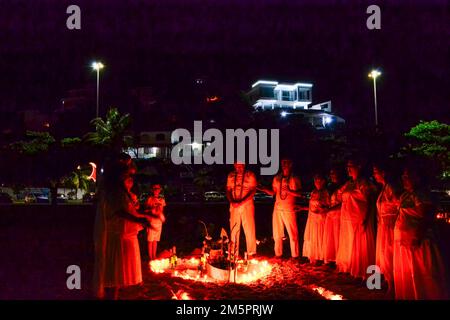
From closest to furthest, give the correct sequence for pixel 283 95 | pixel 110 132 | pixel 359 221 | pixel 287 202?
1. pixel 359 221
2. pixel 287 202
3. pixel 110 132
4. pixel 283 95

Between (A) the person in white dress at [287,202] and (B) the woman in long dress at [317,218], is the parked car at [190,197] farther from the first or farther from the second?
(B) the woman in long dress at [317,218]

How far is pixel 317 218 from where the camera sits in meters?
8.32

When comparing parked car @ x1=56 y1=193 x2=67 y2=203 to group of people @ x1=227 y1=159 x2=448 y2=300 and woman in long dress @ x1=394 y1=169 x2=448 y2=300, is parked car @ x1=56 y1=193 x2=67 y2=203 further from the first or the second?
woman in long dress @ x1=394 y1=169 x2=448 y2=300

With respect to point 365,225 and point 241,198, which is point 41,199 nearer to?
point 241,198

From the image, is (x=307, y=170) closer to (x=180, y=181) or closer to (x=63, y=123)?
(x=180, y=181)

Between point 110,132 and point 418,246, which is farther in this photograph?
point 110,132

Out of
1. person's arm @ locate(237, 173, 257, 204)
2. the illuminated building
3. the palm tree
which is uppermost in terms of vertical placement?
the illuminated building

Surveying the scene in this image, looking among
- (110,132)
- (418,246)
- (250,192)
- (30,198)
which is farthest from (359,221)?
(30,198)

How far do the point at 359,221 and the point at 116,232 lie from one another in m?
4.24

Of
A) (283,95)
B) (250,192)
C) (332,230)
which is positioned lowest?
(332,230)

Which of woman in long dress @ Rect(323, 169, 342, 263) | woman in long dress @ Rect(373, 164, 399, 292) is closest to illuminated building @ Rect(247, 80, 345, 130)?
woman in long dress @ Rect(323, 169, 342, 263)

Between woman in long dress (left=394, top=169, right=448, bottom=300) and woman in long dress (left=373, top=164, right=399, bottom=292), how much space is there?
0.77 metres

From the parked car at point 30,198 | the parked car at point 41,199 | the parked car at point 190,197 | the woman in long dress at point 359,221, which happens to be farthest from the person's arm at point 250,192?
the parked car at point 30,198

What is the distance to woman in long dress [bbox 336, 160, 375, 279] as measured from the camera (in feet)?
23.0
